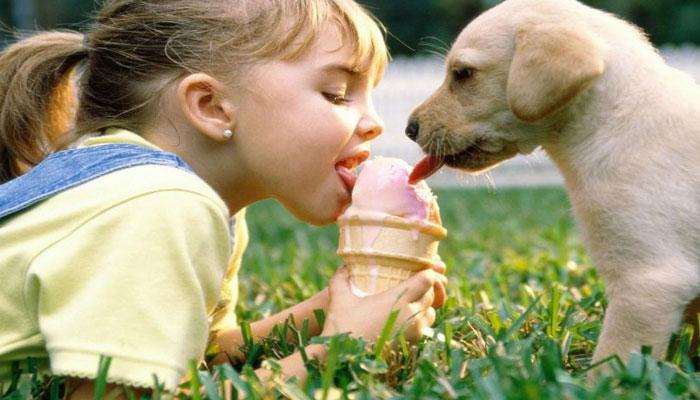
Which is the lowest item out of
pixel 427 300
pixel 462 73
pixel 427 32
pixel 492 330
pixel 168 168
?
pixel 427 32

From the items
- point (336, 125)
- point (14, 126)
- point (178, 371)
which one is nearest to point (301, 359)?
point (178, 371)

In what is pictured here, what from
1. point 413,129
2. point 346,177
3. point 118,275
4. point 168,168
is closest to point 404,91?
point 413,129

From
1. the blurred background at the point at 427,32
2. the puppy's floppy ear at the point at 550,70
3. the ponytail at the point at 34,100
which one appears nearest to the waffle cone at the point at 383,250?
the puppy's floppy ear at the point at 550,70

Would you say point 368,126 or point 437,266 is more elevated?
point 368,126

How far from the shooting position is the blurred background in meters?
20.4

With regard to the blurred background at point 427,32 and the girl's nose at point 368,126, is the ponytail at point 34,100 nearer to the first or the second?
the girl's nose at point 368,126

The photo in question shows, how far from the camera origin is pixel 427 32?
26250 mm

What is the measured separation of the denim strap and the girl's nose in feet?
2.24

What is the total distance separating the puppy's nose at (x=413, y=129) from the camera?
144 inches

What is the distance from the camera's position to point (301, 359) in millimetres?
2930

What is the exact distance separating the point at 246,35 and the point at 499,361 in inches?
56.6

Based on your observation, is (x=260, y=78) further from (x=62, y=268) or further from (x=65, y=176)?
(x=62, y=268)

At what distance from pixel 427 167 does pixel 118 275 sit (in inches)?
49.0

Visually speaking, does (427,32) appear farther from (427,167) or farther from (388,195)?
(388,195)
